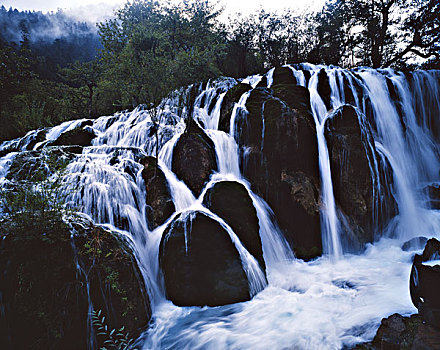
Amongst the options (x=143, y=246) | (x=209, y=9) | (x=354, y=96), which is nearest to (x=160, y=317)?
(x=143, y=246)

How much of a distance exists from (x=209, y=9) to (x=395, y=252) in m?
23.2

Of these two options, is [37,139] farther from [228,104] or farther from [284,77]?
[284,77]

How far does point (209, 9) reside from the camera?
68.6ft

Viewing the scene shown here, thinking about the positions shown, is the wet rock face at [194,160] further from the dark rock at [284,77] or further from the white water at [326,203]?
the dark rock at [284,77]

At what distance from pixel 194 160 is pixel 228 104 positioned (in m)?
3.53

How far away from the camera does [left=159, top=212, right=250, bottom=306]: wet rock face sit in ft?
14.4

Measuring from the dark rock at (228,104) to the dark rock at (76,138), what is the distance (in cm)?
568

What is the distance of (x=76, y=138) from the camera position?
370 inches

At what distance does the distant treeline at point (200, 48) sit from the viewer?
1320 centimetres

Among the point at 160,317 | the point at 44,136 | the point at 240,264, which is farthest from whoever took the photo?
the point at 44,136

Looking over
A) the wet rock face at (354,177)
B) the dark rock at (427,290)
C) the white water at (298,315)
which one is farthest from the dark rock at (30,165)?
the wet rock face at (354,177)

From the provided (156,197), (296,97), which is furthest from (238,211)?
(296,97)

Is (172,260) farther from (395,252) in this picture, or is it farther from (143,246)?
(395,252)

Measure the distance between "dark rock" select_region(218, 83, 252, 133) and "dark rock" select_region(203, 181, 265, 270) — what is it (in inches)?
122
